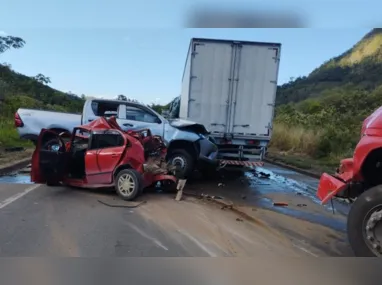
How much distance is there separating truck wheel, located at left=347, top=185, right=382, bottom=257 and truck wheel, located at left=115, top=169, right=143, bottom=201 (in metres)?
4.04

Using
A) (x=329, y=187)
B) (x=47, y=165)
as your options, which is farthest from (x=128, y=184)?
(x=329, y=187)

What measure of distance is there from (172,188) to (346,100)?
929 inches

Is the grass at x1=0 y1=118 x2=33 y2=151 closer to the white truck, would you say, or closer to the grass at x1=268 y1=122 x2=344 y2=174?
the white truck

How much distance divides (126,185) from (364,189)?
422cm

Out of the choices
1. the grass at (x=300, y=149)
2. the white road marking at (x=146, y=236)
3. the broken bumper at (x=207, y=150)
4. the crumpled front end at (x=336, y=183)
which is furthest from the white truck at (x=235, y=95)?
the crumpled front end at (x=336, y=183)

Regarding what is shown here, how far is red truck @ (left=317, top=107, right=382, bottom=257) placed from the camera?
Result: 378 centimetres

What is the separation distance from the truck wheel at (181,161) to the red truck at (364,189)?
519 centimetres

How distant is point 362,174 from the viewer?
4215 mm

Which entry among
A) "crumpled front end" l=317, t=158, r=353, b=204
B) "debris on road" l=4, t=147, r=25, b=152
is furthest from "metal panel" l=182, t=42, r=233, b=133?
"debris on road" l=4, t=147, r=25, b=152

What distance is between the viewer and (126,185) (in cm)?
717

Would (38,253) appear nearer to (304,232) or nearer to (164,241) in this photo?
(164,241)

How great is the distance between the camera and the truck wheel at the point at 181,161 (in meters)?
9.48

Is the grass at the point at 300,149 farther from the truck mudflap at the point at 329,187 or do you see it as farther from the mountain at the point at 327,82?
the truck mudflap at the point at 329,187

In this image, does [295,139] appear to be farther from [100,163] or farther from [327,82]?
[100,163]
